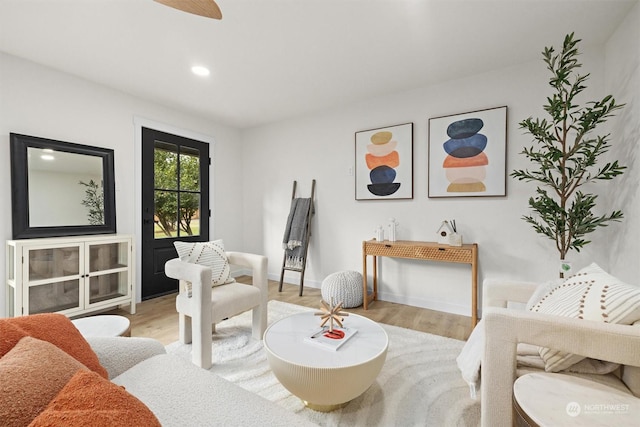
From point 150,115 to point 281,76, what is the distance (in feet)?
5.71

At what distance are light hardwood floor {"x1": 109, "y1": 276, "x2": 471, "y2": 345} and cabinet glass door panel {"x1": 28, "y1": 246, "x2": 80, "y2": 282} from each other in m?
0.69

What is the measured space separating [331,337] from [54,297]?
2504 millimetres

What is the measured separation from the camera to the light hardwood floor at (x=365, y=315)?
2477mm

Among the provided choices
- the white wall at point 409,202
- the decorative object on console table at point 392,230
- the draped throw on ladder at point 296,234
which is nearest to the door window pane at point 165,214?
the white wall at point 409,202

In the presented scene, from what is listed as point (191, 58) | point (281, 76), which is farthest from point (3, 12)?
point (281, 76)

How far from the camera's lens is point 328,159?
378cm

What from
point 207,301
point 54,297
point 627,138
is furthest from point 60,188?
point 627,138

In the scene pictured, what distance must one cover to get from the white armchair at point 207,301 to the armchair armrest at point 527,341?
1593 millimetres

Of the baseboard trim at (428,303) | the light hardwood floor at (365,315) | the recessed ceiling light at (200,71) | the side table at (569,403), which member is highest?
the recessed ceiling light at (200,71)

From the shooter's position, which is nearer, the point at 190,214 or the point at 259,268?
the point at 259,268

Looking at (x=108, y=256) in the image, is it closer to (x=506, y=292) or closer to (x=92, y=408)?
(x=92, y=408)

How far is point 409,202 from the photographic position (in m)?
3.22

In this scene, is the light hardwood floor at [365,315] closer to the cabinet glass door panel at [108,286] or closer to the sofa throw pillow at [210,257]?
the cabinet glass door panel at [108,286]

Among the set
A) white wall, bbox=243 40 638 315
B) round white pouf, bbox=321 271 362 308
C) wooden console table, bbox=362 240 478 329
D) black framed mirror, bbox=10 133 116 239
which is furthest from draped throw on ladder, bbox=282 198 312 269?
black framed mirror, bbox=10 133 116 239
